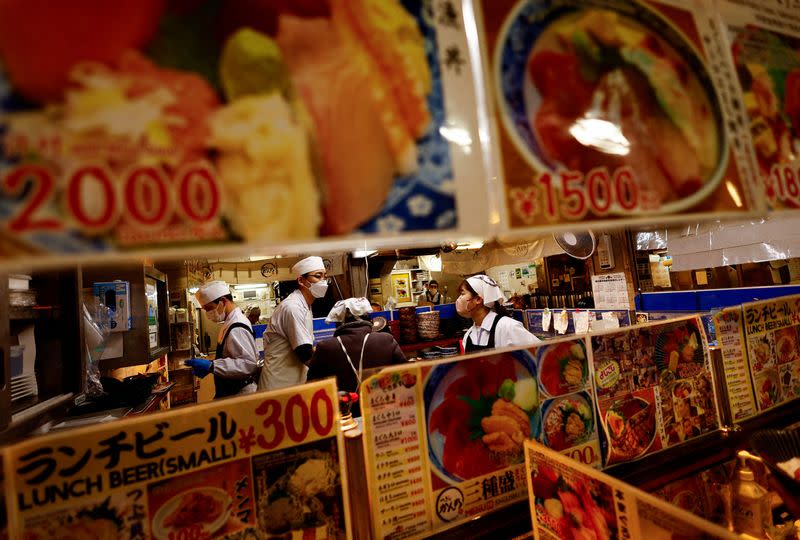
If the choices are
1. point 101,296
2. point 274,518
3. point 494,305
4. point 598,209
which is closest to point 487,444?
point 274,518

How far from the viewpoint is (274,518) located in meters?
1.25

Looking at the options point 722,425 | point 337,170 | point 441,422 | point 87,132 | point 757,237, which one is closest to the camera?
point 87,132

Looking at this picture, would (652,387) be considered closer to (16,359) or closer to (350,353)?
(350,353)

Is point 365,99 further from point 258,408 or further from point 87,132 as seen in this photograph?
point 258,408

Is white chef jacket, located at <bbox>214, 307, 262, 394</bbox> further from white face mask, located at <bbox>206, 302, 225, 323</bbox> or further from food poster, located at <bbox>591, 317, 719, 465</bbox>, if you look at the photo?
food poster, located at <bbox>591, 317, 719, 465</bbox>

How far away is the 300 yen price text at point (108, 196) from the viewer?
0.68 meters

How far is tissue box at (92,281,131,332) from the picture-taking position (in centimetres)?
476

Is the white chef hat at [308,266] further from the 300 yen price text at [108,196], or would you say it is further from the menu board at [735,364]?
the 300 yen price text at [108,196]

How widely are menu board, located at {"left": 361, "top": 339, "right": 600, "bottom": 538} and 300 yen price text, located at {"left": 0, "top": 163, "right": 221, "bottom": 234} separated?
86cm

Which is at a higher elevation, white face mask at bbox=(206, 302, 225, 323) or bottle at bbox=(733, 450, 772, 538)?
white face mask at bbox=(206, 302, 225, 323)

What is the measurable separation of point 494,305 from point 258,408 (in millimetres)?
2818

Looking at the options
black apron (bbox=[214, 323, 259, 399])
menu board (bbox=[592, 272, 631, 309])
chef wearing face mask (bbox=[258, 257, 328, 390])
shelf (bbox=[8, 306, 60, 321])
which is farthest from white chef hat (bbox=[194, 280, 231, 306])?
menu board (bbox=[592, 272, 631, 309])

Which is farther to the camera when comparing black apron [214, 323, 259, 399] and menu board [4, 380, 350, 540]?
black apron [214, 323, 259, 399]

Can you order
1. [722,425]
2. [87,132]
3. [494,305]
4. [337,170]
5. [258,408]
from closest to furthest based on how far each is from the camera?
[87,132] < [337,170] < [258,408] < [722,425] < [494,305]
